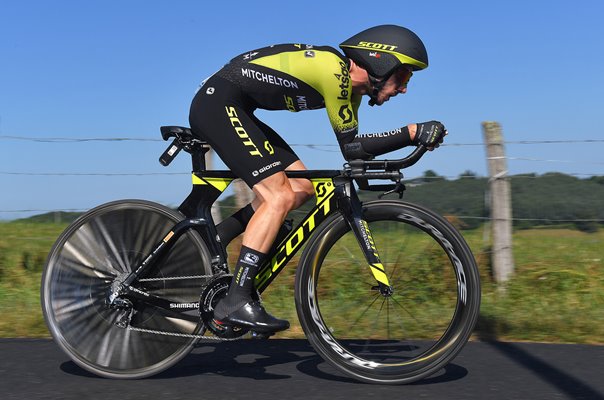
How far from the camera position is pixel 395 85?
4.46 m

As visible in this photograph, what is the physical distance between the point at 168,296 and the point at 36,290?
3.49 metres

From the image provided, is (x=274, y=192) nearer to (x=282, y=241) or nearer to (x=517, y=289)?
(x=282, y=241)

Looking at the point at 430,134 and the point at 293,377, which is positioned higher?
the point at 430,134

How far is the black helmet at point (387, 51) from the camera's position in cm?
431

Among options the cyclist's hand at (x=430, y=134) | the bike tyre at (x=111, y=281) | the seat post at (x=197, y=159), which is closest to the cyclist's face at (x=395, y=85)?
the cyclist's hand at (x=430, y=134)

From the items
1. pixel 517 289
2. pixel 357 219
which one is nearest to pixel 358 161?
pixel 357 219

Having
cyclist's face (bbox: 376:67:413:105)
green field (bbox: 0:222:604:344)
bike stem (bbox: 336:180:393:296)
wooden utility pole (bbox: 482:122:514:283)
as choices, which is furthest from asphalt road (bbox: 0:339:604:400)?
wooden utility pole (bbox: 482:122:514:283)

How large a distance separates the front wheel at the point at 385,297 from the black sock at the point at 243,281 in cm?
25

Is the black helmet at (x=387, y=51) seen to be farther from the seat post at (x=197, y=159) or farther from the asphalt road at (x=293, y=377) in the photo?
the asphalt road at (x=293, y=377)

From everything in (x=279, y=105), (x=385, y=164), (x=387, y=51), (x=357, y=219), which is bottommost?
(x=357, y=219)

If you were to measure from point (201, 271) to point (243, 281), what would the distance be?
0.33 m

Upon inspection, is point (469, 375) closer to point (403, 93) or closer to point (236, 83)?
point (403, 93)

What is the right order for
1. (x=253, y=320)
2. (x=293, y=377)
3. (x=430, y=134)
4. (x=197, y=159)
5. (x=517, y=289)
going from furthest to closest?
(x=517, y=289) < (x=197, y=159) < (x=293, y=377) < (x=253, y=320) < (x=430, y=134)

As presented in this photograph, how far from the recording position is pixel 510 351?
511 cm
